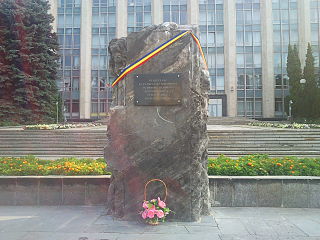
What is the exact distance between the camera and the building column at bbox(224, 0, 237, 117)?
41875 mm

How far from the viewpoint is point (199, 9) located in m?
43.2

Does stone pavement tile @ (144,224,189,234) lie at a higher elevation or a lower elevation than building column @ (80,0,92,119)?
lower

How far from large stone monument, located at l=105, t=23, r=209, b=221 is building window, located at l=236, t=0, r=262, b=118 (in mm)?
39912

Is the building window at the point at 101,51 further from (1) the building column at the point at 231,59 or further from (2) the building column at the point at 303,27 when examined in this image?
(2) the building column at the point at 303,27

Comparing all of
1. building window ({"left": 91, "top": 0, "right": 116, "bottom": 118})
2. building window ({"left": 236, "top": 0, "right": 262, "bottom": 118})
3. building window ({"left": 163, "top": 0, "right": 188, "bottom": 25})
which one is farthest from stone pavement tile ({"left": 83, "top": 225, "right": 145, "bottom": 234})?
building window ({"left": 163, "top": 0, "right": 188, "bottom": 25})

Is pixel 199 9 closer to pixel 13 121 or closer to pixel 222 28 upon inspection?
pixel 222 28

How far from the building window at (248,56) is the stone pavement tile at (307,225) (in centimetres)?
3951

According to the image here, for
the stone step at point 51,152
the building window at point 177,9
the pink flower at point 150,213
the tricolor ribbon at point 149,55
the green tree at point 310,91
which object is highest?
the building window at point 177,9

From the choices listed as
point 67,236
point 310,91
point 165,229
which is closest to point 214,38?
point 310,91

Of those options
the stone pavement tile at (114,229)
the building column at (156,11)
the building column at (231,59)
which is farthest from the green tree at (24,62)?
the building column at (231,59)

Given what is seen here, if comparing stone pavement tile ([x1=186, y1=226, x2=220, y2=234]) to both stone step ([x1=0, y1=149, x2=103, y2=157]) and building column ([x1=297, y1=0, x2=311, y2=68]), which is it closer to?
stone step ([x1=0, y1=149, x2=103, y2=157])

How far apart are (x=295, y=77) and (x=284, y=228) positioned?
40319 millimetres

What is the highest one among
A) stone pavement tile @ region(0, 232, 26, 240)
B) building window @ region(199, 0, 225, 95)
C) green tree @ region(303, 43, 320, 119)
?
building window @ region(199, 0, 225, 95)

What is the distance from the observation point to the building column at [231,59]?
137 feet
